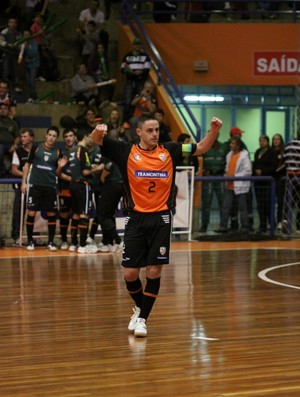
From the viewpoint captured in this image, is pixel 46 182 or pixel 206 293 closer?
pixel 206 293

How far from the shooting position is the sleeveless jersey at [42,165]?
1684 centimetres

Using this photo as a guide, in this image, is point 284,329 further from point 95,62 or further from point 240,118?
point 240,118

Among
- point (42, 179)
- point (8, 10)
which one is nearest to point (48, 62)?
point (8, 10)

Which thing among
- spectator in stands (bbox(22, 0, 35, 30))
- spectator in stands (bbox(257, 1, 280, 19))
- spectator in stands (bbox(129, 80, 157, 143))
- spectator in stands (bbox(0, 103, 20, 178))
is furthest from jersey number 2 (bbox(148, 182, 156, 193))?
spectator in stands (bbox(257, 1, 280, 19))

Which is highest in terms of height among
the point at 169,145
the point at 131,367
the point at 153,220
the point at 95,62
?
the point at 95,62

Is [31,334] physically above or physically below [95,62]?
below

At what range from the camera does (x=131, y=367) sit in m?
7.57

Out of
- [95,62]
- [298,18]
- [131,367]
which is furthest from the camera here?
[298,18]

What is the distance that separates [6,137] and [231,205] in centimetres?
456

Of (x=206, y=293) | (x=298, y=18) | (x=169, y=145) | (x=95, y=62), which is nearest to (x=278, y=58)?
(x=298, y=18)

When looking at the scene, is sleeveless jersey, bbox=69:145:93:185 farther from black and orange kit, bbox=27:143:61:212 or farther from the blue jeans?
the blue jeans

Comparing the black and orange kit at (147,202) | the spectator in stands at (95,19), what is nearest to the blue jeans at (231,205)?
the spectator in stands at (95,19)

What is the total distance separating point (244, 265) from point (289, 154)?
4.95 meters

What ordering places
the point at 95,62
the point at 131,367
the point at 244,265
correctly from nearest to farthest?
the point at 131,367
the point at 244,265
the point at 95,62
